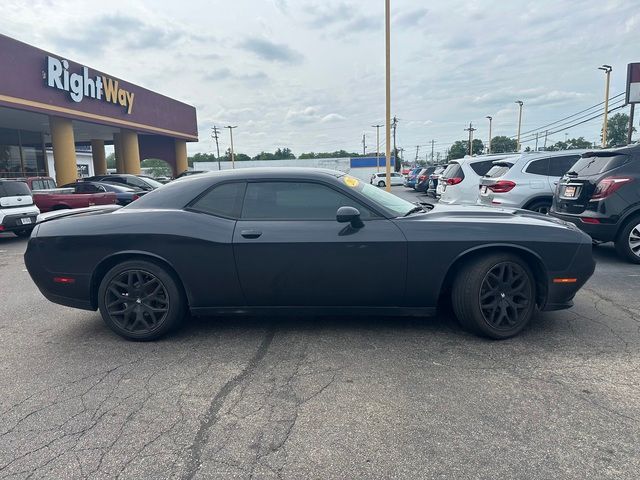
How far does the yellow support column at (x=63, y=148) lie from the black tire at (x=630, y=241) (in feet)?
59.4

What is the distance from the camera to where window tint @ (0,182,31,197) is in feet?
32.4

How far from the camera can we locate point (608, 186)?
6098mm

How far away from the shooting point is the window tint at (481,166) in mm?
9797

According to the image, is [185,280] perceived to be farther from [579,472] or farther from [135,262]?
[579,472]

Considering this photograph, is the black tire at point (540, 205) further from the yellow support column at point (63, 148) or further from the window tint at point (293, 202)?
the yellow support column at point (63, 148)

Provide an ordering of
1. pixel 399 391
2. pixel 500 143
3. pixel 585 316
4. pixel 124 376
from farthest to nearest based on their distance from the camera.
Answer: pixel 500 143, pixel 585 316, pixel 124 376, pixel 399 391

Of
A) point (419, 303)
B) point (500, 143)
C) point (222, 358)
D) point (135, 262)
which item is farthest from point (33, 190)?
point (500, 143)

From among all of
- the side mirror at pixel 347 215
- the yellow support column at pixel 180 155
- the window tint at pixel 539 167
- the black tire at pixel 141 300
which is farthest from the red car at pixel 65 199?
the yellow support column at pixel 180 155

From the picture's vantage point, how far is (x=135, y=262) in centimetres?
372

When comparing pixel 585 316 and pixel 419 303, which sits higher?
pixel 419 303

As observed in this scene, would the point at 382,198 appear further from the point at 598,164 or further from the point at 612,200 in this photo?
the point at 598,164

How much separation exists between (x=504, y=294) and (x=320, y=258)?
1.54 metres

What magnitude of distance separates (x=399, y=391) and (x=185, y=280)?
1.99 meters

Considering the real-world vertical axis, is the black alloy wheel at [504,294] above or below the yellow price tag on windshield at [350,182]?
below
